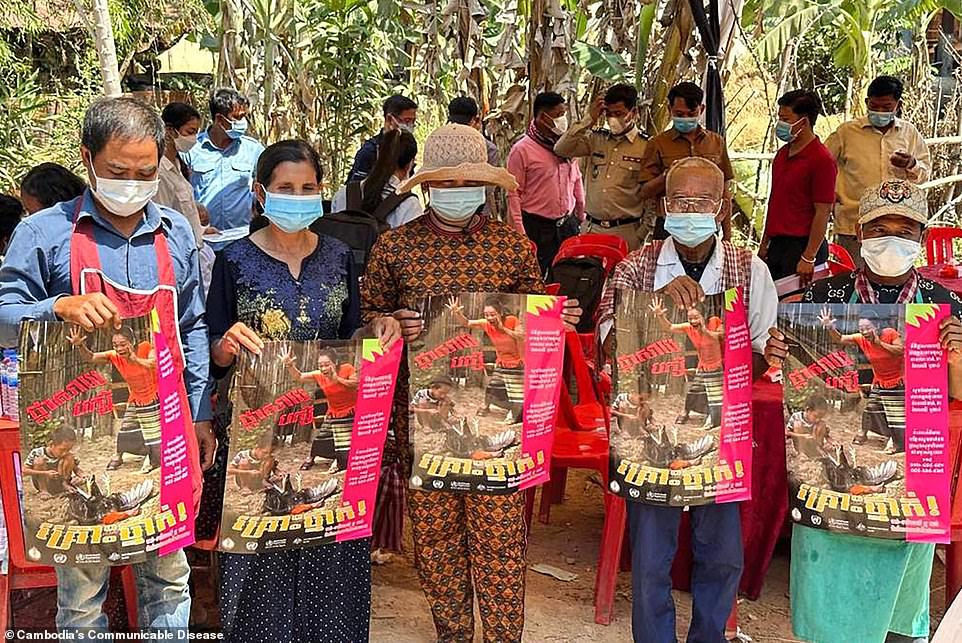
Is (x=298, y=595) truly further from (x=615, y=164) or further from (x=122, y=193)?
(x=615, y=164)

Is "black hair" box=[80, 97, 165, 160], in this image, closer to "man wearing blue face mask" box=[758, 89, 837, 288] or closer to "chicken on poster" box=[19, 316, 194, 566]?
"chicken on poster" box=[19, 316, 194, 566]

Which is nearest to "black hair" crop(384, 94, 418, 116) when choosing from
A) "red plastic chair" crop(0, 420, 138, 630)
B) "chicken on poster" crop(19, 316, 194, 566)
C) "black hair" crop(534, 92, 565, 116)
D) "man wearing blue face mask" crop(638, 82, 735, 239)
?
"black hair" crop(534, 92, 565, 116)

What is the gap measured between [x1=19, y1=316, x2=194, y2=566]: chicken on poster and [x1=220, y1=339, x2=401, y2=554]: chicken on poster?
21 cm

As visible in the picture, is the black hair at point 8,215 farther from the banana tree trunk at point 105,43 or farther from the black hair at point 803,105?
the black hair at point 803,105

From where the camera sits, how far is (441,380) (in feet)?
10.3

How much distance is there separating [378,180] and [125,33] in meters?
7.91

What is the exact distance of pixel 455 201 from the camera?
3.19 meters

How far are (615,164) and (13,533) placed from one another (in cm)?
477

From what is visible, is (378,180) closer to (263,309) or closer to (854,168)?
(263,309)

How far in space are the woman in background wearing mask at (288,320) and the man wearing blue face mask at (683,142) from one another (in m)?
3.20

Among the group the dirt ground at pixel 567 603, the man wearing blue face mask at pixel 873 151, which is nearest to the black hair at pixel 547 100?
the man wearing blue face mask at pixel 873 151

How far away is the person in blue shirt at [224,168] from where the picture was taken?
20.9 feet

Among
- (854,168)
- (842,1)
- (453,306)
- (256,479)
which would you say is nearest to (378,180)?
(453,306)

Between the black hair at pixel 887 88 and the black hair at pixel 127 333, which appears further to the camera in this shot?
the black hair at pixel 887 88
